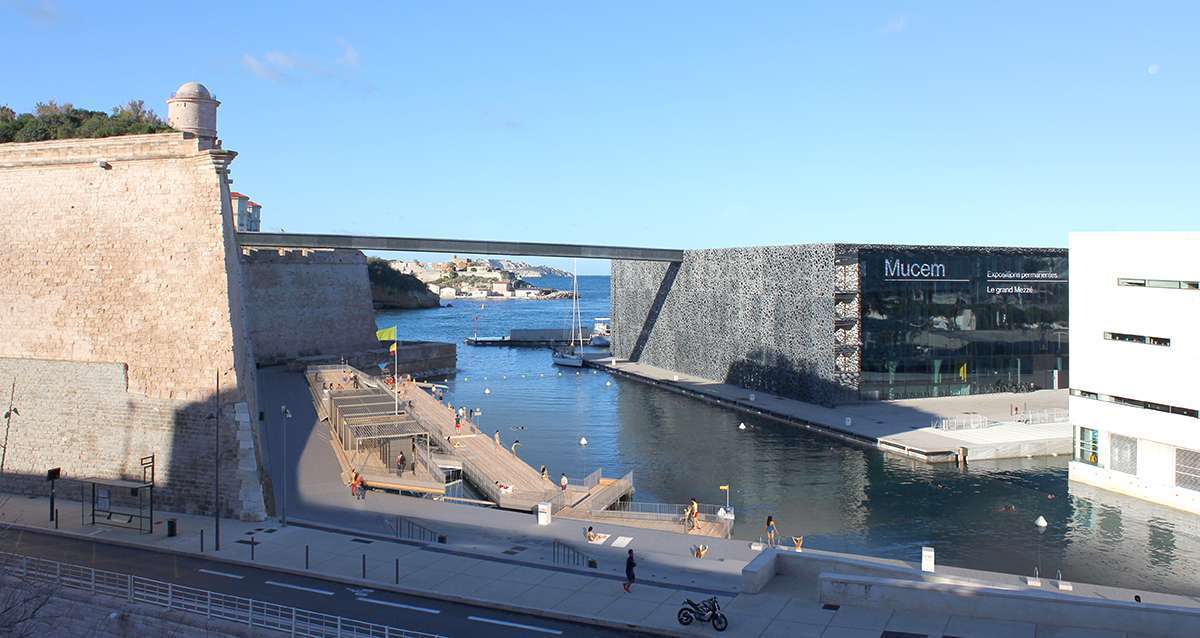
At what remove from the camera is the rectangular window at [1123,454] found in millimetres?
37594

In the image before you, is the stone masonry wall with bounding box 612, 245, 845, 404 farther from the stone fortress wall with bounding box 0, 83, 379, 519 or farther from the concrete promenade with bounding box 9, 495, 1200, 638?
the stone fortress wall with bounding box 0, 83, 379, 519

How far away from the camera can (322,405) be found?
49.6 m

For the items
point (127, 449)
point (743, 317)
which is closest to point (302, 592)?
point (127, 449)

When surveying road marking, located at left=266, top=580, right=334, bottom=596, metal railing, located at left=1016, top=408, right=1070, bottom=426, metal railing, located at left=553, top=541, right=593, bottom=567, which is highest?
road marking, located at left=266, top=580, right=334, bottom=596

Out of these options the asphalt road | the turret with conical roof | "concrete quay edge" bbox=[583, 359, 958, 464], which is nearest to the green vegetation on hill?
the turret with conical roof

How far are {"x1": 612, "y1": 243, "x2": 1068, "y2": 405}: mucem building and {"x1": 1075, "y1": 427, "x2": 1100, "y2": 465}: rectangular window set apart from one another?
1864 centimetres

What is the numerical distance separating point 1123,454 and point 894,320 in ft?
71.7

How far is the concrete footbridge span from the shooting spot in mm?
73438

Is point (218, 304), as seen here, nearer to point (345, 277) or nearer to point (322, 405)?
point (322, 405)

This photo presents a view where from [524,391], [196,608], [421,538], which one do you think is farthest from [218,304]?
[524,391]

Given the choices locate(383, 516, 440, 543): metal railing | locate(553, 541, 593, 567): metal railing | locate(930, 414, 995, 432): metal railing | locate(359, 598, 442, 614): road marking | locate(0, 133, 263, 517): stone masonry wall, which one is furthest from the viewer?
locate(930, 414, 995, 432): metal railing

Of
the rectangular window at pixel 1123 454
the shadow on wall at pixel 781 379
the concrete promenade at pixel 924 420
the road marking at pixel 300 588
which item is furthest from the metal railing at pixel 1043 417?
the road marking at pixel 300 588

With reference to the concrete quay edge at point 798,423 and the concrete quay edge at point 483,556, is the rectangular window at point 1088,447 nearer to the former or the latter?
the concrete quay edge at point 798,423

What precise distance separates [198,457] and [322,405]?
2171 cm
